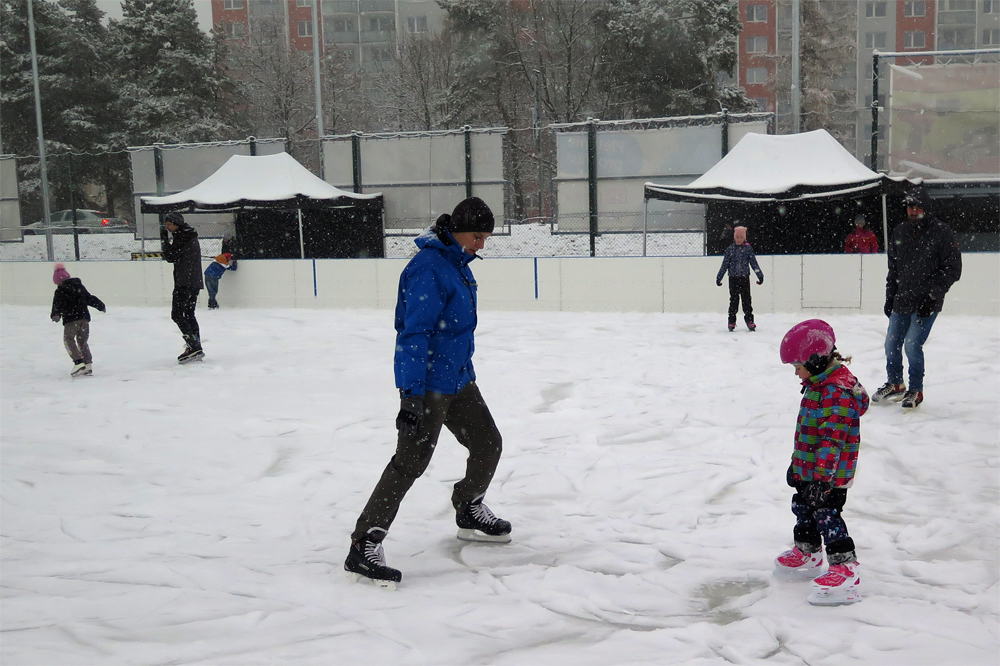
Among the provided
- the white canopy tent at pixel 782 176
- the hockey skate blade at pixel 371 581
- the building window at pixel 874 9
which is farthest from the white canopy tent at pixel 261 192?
the building window at pixel 874 9

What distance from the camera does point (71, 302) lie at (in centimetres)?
895

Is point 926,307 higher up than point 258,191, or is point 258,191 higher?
point 258,191

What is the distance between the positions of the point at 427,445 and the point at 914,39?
69786mm

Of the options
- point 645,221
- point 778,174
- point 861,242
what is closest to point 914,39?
point 778,174

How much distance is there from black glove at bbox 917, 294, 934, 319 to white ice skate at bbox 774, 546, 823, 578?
3473 mm

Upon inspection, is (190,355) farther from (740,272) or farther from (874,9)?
(874,9)

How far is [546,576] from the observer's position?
3.70 m

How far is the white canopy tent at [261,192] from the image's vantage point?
18297mm

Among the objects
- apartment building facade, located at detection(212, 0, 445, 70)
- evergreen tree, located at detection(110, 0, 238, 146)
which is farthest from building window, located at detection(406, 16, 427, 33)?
evergreen tree, located at detection(110, 0, 238, 146)

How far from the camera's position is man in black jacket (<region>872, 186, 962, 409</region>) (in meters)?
6.30

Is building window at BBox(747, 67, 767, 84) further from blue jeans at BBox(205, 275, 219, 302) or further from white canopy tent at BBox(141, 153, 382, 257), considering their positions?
blue jeans at BBox(205, 275, 219, 302)

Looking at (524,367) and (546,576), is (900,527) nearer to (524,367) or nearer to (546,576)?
(546,576)

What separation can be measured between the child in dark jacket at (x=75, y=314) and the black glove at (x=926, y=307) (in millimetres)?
7501

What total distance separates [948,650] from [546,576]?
1511 mm
